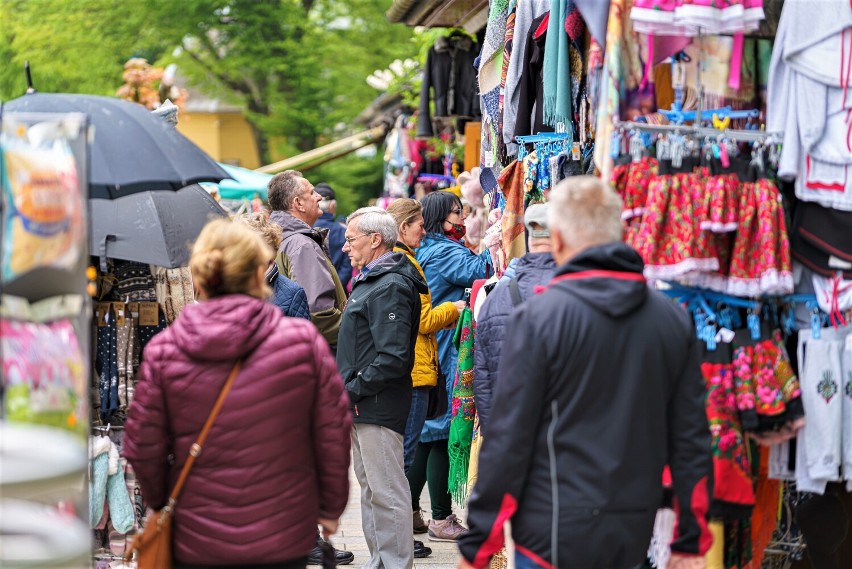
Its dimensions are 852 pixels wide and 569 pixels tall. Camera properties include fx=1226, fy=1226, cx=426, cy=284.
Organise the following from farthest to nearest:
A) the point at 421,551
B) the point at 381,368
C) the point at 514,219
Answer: the point at 421,551 → the point at 514,219 → the point at 381,368

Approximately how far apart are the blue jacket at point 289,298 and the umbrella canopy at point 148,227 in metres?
1.04

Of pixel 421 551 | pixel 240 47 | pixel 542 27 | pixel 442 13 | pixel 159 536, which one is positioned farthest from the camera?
pixel 240 47

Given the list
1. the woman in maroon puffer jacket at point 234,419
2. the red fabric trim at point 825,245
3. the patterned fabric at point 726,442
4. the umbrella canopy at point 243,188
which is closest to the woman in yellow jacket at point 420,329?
the patterned fabric at point 726,442

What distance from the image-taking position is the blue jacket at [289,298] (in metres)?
6.69

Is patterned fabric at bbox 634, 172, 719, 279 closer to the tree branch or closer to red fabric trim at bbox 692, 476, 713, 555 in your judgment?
red fabric trim at bbox 692, 476, 713, 555

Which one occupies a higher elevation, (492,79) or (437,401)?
(492,79)

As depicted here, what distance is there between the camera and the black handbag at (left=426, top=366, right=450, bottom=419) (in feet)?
23.2

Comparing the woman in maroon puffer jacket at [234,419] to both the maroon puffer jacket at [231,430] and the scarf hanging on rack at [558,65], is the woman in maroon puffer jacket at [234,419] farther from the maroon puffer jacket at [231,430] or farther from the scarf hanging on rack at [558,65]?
the scarf hanging on rack at [558,65]

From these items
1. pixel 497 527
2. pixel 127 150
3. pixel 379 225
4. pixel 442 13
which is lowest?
pixel 497 527

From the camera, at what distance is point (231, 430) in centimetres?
388

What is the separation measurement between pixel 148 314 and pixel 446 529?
3.05 meters

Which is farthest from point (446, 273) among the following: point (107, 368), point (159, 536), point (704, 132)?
point (159, 536)

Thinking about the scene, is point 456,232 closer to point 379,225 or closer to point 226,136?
point 379,225

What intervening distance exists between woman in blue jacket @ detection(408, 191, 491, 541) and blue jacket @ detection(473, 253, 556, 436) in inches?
97.0
